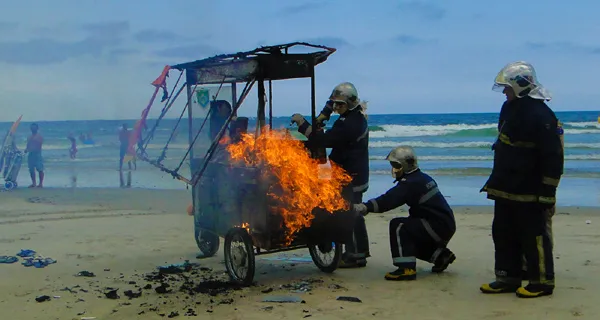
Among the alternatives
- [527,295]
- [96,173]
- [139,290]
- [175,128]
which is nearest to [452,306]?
[527,295]

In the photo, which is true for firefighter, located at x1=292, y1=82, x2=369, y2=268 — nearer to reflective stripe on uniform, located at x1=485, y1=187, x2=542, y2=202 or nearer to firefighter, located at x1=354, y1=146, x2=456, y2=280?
firefighter, located at x1=354, y1=146, x2=456, y2=280

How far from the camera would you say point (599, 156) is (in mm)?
28641

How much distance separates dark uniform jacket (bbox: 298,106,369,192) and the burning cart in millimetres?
341

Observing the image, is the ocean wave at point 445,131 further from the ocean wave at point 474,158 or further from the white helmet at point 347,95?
the white helmet at point 347,95

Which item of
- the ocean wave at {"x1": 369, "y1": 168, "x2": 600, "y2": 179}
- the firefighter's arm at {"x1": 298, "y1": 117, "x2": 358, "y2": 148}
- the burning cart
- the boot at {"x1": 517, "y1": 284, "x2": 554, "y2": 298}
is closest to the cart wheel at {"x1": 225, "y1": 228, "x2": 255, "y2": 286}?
the burning cart

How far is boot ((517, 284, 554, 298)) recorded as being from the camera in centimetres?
632

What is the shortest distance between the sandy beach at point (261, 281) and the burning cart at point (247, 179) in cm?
46

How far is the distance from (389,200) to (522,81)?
1750mm

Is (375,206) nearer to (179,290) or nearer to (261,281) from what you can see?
(261,281)

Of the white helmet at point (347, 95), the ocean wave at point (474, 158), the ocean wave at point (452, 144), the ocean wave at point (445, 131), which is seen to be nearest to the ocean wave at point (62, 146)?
the ocean wave at point (452, 144)

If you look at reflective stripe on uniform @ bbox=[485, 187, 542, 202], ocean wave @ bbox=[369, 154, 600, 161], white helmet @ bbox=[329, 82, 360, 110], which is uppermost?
white helmet @ bbox=[329, 82, 360, 110]

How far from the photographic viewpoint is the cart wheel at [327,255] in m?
7.54

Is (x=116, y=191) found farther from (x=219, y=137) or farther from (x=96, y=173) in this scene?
(x=219, y=137)

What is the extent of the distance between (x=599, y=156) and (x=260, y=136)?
82.1 feet
